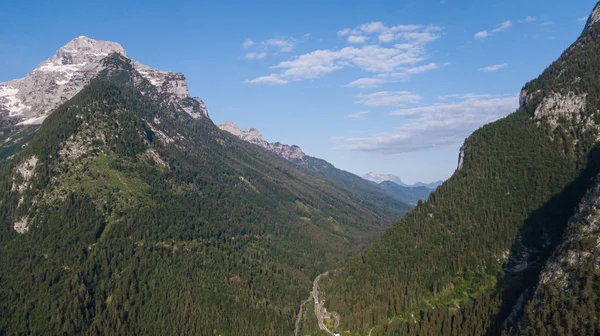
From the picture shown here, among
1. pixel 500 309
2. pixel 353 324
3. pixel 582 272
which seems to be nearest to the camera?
pixel 582 272

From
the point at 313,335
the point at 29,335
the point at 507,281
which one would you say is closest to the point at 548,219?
the point at 507,281

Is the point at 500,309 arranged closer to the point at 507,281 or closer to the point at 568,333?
the point at 507,281

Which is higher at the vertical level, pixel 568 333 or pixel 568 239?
pixel 568 239

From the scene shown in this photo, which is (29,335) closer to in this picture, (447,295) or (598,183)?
(447,295)

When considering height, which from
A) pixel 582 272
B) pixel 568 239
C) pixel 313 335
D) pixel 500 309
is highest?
pixel 568 239

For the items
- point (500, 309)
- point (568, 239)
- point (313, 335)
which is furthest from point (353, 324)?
point (568, 239)

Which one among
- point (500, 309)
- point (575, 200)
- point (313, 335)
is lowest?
point (313, 335)

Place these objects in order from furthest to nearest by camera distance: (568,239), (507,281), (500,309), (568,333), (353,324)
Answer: (353,324) < (507,281) < (500,309) < (568,239) < (568,333)

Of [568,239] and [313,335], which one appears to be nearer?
[568,239]

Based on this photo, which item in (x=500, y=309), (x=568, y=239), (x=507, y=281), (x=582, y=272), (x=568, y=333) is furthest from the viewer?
(x=507, y=281)
